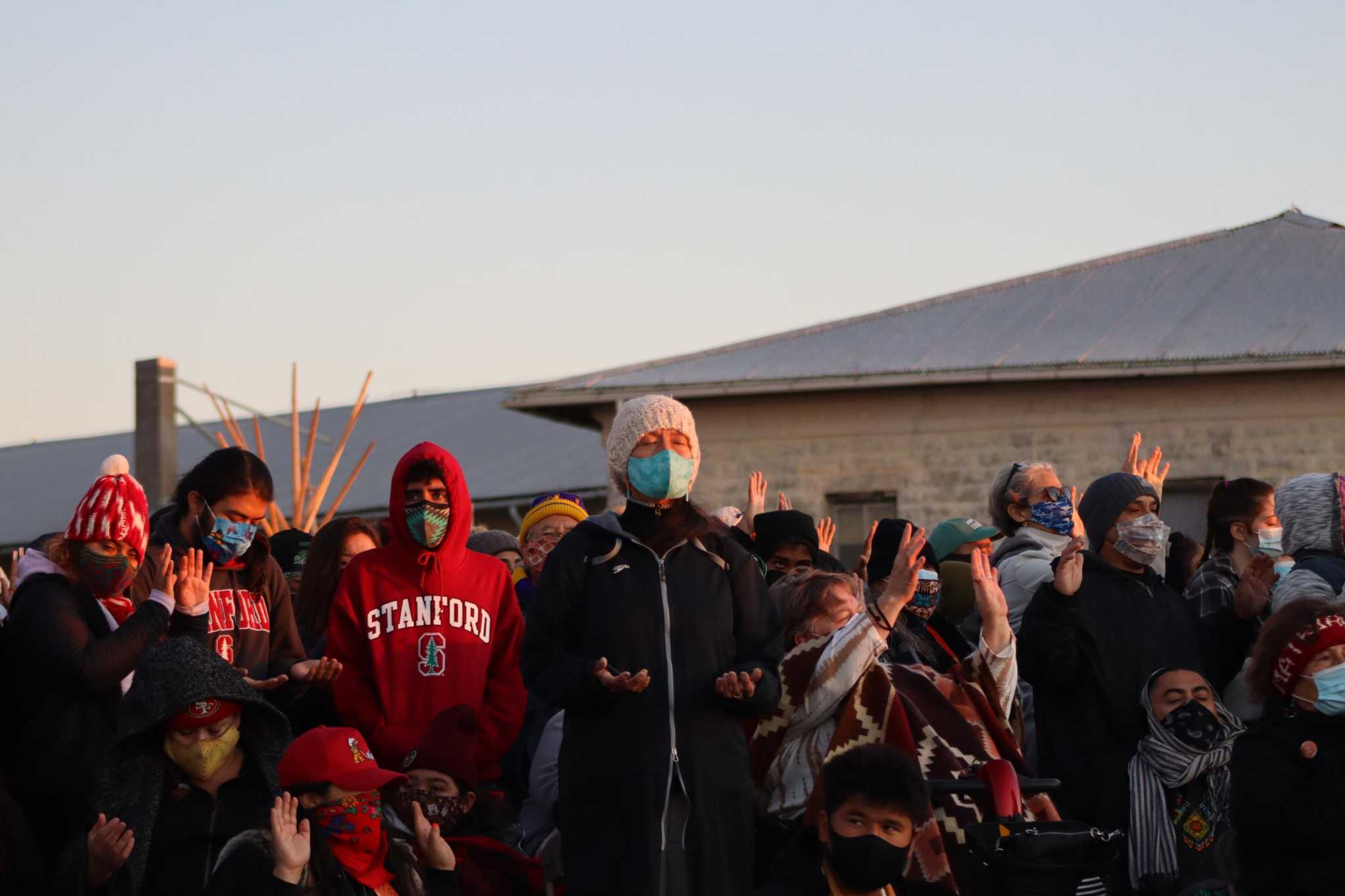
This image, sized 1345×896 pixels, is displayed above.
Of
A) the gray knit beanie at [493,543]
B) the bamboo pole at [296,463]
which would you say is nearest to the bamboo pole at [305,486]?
the bamboo pole at [296,463]

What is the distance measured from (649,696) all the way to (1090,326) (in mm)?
14583

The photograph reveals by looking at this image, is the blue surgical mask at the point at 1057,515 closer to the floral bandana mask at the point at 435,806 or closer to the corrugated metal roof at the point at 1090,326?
the floral bandana mask at the point at 435,806

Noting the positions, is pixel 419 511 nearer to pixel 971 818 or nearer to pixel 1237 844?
pixel 971 818

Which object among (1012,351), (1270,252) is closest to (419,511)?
(1012,351)

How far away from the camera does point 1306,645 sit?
566cm

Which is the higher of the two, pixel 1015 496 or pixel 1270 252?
pixel 1270 252

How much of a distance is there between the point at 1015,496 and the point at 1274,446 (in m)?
11.0

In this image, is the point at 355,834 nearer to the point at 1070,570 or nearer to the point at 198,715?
the point at 198,715

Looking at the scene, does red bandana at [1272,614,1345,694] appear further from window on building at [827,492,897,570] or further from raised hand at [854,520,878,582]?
window on building at [827,492,897,570]

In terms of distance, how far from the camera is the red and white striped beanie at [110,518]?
19.3 feet

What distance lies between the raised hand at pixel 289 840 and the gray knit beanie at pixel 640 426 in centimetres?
140

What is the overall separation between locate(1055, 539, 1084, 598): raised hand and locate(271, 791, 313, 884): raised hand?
288 cm

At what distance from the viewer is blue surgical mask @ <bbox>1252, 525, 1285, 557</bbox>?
7402 mm

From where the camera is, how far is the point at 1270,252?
66.4 feet
